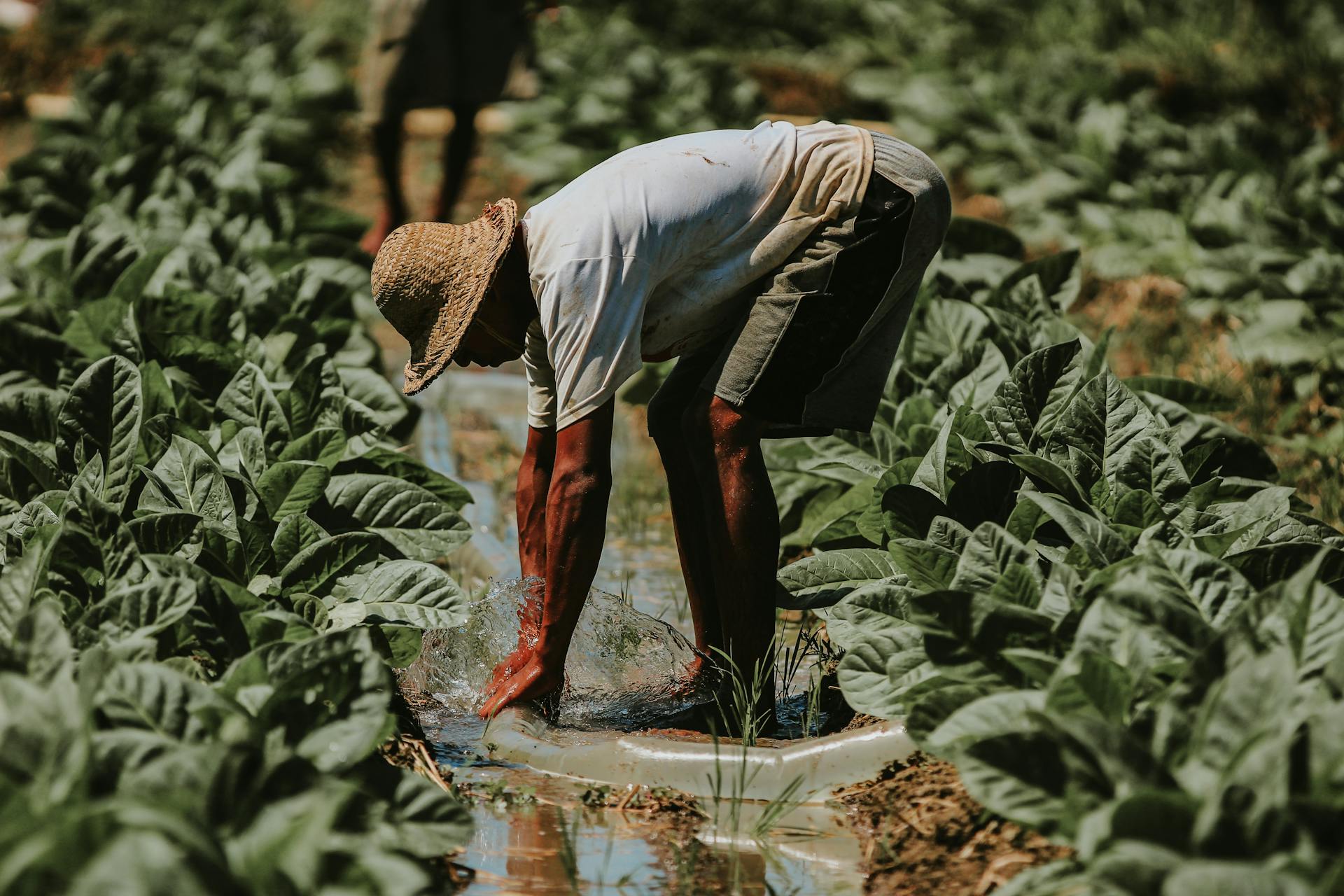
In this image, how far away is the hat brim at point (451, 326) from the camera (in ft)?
10.4

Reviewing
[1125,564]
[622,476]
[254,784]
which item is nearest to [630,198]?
[1125,564]

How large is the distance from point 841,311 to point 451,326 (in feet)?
2.82

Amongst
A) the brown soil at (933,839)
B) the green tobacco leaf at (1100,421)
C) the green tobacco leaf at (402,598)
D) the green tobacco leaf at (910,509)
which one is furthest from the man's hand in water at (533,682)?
the green tobacco leaf at (1100,421)

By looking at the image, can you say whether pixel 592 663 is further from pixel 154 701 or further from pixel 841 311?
pixel 154 701

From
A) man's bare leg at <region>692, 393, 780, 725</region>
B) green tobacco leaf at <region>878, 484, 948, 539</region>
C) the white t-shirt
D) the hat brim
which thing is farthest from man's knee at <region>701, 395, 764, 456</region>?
the hat brim

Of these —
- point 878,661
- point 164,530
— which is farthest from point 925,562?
point 164,530

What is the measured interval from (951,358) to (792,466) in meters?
0.62

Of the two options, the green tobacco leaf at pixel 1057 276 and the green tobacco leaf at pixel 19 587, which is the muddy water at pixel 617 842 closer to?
the green tobacco leaf at pixel 19 587

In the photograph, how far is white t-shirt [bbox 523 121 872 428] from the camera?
3.09 metres

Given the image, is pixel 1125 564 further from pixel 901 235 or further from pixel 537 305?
pixel 537 305

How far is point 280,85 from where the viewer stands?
10656 mm

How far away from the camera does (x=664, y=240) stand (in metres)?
3.20

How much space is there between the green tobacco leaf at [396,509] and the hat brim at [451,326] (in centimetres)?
37

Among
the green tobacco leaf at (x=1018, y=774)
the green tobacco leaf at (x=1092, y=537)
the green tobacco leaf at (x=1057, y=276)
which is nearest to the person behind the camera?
the green tobacco leaf at (x=1018, y=774)
